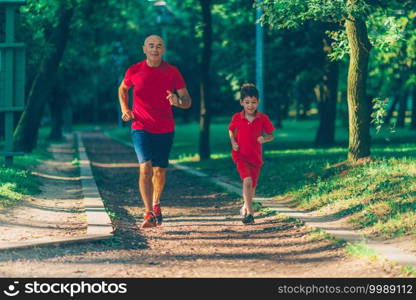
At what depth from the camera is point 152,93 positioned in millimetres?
9023

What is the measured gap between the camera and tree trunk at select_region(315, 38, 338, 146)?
26531 mm

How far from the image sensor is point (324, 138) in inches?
1068

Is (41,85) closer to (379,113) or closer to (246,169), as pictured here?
(379,113)

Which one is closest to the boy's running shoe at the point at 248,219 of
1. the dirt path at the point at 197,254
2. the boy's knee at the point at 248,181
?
the dirt path at the point at 197,254

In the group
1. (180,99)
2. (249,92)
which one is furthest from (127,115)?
(249,92)

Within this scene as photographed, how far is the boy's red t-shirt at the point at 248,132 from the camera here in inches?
372

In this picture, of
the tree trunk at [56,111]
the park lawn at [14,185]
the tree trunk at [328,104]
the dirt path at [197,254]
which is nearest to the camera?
the dirt path at [197,254]

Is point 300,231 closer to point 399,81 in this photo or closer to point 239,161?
point 239,161

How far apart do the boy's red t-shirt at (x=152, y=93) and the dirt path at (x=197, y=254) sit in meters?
1.28

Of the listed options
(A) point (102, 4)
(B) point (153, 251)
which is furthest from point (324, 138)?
(B) point (153, 251)

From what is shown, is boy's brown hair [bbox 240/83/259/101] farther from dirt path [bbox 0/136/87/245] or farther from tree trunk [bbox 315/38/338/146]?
tree trunk [bbox 315/38/338/146]

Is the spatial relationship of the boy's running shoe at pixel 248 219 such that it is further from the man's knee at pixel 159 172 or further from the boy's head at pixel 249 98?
the boy's head at pixel 249 98

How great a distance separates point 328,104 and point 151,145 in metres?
18.2

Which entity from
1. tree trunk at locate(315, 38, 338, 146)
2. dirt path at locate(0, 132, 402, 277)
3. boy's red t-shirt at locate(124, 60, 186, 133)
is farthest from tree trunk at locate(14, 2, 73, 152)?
boy's red t-shirt at locate(124, 60, 186, 133)
